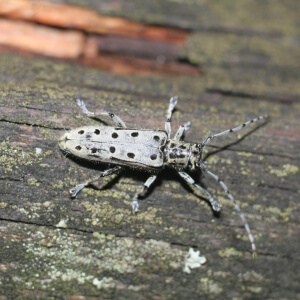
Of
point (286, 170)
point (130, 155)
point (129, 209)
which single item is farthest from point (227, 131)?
point (129, 209)

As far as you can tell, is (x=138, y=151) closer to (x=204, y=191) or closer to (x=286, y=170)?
(x=204, y=191)

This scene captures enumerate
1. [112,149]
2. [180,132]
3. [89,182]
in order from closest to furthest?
[89,182] → [112,149] → [180,132]

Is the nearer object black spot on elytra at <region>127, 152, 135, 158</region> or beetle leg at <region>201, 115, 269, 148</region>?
black spot on elytra at <region>127, 152, 135, 158</region>

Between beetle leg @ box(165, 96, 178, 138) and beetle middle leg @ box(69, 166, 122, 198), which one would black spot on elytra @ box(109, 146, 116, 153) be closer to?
beetle middle leg @ box(69, 166, 122, 198)

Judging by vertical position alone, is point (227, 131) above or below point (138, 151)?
above

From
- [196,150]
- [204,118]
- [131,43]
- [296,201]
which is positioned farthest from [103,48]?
[296,201]

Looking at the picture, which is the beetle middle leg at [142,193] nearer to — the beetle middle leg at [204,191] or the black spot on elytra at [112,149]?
the beetle middle leg at [204,191]

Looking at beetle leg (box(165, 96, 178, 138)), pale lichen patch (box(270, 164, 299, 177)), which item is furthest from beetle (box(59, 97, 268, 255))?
pale lichen patch (box(270, 164, 299, 177))
